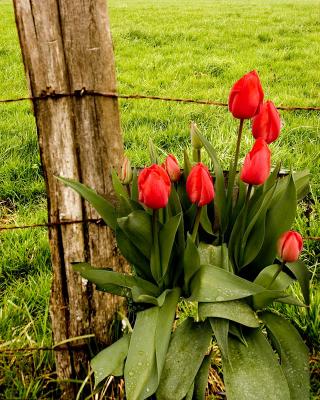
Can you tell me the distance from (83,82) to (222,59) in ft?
17.2

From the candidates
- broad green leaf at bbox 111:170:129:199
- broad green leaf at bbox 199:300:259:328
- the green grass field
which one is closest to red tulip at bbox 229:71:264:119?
broad green leaf at bbox 111:170:129:199

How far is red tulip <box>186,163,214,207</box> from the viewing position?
135 centimetres

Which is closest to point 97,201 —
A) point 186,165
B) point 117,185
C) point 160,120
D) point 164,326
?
point 117,185

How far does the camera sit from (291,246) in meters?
1.34

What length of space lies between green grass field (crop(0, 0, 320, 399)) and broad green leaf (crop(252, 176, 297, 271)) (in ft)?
1.71

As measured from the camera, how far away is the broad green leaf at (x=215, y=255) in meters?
1.51

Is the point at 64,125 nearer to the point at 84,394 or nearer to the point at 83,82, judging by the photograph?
the point at 83,82

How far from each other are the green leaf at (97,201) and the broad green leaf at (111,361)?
0.36 meters

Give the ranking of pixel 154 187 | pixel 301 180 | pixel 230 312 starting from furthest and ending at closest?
pixel 301 180 < pixel 230 312 < pixel 154 187

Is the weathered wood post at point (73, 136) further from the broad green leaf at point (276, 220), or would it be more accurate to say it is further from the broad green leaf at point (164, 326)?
the broad green leaf at point (276, 220)

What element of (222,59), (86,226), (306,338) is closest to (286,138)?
(306,338)

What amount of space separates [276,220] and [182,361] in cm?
50

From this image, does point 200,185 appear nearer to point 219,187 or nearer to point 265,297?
point 219,187

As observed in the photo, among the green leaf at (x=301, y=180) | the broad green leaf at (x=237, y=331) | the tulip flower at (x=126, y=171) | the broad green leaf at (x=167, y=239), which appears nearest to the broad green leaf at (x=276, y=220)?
the green leaf at (x=301, y=180)
